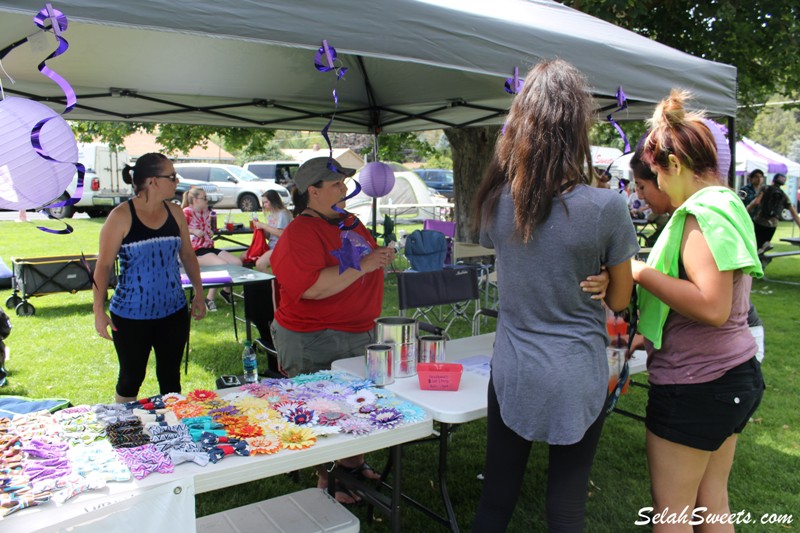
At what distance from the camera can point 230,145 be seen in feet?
27.1

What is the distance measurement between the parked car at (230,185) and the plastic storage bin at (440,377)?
60.3ft

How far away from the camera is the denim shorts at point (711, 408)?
5.75 ft

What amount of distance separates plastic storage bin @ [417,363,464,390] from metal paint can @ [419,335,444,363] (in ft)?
0.55

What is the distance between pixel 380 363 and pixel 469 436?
5.71 feet

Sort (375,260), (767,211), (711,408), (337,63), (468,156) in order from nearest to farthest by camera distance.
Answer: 1. (711,408)
2. (375,260)
3. (337,63)
4. (468,156)
5. (767,211)

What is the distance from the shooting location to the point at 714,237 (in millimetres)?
1629

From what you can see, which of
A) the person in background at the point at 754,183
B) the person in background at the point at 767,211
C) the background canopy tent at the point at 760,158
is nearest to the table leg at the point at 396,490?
the person in background at the point at 767,211

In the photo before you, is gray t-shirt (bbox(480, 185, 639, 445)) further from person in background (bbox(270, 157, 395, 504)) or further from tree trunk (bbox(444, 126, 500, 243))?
tree trunk (bbox(444, 126, 500, 243))

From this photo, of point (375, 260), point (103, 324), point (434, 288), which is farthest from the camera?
point (434, 288)

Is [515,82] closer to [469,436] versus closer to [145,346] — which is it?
[145,346]

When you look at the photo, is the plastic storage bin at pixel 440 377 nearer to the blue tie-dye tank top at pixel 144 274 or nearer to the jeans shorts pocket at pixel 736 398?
the jeans shorts pocket at pixel 736 398

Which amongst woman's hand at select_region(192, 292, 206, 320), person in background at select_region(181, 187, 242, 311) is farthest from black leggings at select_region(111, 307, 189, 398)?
person in background at select_region(181, 187, 242, 311)

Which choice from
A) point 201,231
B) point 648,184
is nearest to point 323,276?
point 648,184

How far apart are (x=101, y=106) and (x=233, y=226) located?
15.4ft
